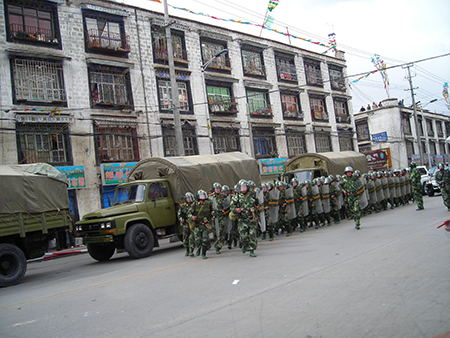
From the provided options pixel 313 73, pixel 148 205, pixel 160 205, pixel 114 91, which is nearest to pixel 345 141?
pixel 313 73

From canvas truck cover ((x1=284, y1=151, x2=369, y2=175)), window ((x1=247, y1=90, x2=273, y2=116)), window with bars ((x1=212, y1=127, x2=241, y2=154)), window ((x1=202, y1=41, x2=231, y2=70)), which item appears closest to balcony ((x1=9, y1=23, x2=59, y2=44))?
window ((x1=202, y1=41, x2=231, y2=70))

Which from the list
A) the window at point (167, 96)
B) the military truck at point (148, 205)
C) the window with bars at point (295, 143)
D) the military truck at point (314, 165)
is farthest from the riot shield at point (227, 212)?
the window with bars at point (295, 143)

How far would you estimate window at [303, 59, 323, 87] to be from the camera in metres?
36.5

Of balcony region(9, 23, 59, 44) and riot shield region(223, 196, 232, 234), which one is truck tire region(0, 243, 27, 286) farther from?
balcony region(9, 23, 59, 44)

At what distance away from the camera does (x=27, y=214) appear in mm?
10148

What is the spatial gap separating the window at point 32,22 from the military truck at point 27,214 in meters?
11.7

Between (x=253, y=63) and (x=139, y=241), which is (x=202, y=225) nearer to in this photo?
(x=139, y=241)

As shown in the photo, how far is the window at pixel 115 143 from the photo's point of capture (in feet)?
71.8

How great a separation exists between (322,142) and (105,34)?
2191 centimetres

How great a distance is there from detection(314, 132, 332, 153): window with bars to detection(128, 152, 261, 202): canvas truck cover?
21.5 m

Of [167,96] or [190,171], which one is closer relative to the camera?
[190,171]

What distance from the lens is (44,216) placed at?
10508 millimetres

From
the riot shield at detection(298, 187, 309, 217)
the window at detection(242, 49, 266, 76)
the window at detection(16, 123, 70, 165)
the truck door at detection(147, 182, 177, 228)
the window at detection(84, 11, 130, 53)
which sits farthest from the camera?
the window at detection(242, 49, 266, 76)

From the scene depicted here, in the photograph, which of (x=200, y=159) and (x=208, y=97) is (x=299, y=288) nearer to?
(x=200, y=159)
